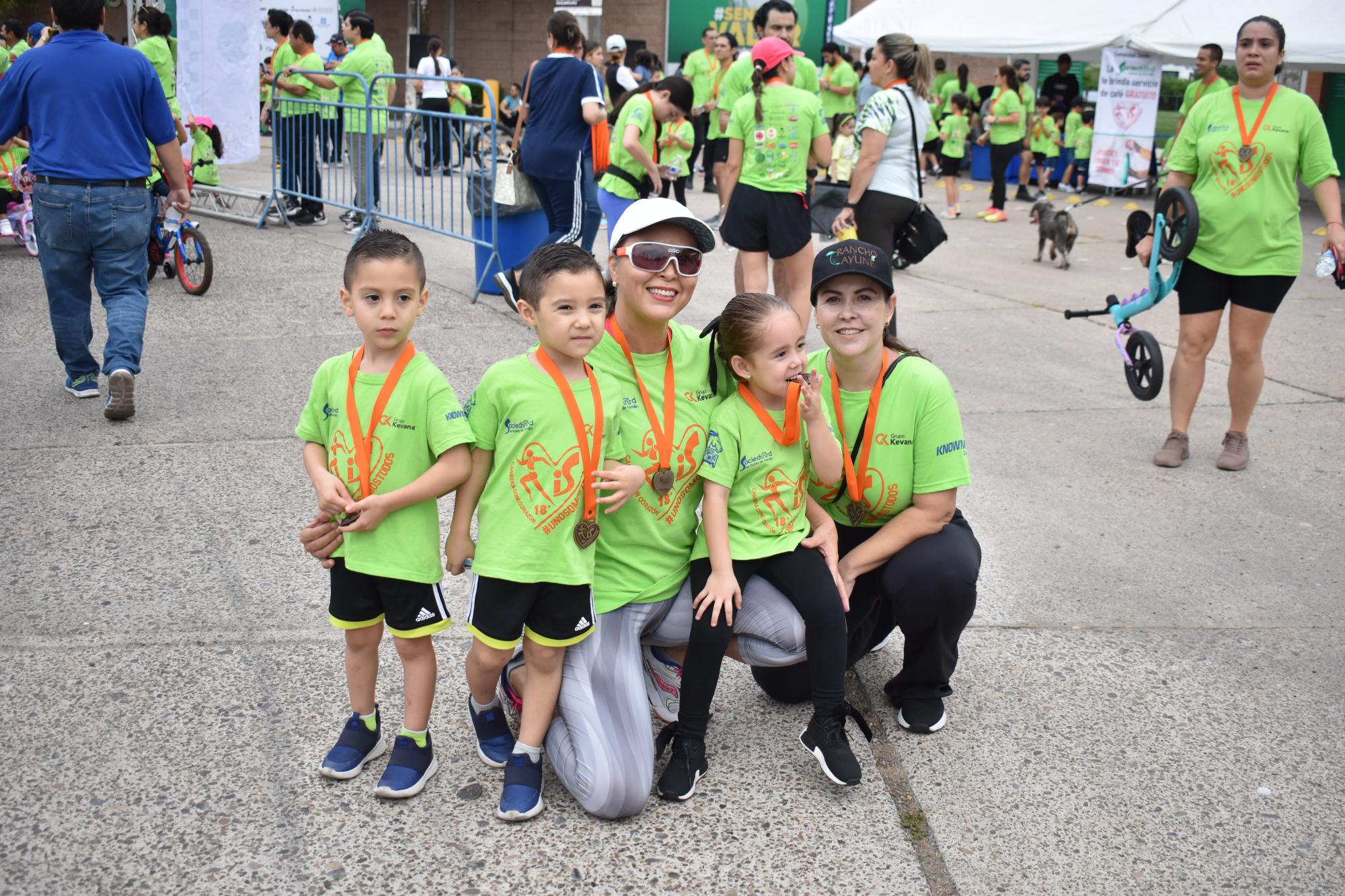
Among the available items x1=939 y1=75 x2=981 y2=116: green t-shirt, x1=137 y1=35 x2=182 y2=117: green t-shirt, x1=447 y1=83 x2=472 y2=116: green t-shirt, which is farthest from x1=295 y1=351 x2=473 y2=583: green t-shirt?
x1=939 y1=75 x2=981 y2=116: green t-shirt

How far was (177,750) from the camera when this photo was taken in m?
2.96

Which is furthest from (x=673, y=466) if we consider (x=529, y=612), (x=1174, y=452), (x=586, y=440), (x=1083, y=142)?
(x=1083, y=142)

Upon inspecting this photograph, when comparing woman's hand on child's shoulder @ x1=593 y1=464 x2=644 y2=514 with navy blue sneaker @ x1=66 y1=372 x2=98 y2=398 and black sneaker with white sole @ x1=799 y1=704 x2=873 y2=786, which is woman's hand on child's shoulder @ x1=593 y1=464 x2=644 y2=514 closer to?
black sneaker with white sole @ x1=799 y1=704 x2=873 y2=786

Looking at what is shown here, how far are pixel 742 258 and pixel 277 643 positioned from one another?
424cm

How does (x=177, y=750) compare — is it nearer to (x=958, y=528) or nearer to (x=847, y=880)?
(x=847, y=880)

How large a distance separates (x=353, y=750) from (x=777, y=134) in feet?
15.4

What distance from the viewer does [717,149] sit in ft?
44.5

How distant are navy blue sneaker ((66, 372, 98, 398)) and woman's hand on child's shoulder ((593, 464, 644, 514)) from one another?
4.10 meters

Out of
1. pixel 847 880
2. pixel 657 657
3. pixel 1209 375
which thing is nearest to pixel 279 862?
pixel 657 657

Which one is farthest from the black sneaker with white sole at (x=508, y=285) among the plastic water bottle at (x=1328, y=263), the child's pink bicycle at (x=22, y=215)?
the plastic water bottle at (x=1328, y=263)

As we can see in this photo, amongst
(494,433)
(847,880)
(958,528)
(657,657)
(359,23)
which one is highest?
(359,23)

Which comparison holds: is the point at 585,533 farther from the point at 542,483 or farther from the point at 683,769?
the point at 683,769

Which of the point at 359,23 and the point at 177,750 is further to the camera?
the point at 359,23

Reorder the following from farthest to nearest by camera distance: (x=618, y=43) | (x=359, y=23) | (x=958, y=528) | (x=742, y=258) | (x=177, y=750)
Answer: (x=618, y=43)
(x=359, y=23)
(x=742, y=258)
(x=958, y=528)
(x=177, y=750)
